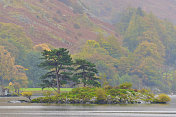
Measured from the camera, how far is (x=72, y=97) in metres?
108

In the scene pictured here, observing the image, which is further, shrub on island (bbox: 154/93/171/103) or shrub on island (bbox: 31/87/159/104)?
shrub on island (bbox: 154/93/171/103)

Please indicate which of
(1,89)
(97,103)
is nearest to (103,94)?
(97,103)

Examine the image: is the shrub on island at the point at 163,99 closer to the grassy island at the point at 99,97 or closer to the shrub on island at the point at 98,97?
the grassy island at the point at 99,97

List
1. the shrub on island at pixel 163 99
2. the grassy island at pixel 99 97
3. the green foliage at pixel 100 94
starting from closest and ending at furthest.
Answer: the green foliage at pixel 100 94
the grassy island at pixel 99 97
the shrub on island at pixel 163 99

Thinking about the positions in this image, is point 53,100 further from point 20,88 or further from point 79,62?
point 20,88

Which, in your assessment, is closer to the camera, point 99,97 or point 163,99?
point 99,97

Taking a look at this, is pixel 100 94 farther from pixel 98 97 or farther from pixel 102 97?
pixel 102 97

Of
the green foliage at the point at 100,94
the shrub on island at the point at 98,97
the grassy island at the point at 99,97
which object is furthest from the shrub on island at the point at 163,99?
the green foliage at the point at 100,94

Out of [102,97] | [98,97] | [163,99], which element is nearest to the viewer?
[98,97]

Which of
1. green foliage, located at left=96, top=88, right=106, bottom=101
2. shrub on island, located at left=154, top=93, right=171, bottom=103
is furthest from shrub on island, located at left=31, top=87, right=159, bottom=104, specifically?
shrub on island, located at left=154, top=93, right=171, bottom=103

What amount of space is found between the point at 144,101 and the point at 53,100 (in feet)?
79.1

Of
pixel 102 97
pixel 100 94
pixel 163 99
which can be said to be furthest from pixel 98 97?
pixel 163 99

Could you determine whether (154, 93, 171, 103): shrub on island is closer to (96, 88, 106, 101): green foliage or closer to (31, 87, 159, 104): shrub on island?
(31, 87, 159, 104): shrub on island

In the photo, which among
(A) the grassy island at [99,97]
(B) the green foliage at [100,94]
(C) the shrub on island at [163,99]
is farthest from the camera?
(C) the shrub on island at [163,99]
